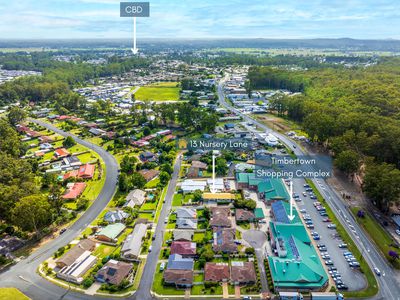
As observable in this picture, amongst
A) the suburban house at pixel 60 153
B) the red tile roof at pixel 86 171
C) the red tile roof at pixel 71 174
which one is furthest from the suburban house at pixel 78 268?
the suburban house at pixel 60 153

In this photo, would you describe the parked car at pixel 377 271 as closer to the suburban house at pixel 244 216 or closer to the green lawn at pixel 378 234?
the green lawn at pixel 378 234

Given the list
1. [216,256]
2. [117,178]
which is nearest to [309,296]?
[216,256]

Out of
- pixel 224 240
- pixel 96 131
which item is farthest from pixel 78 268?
pixel 96 131

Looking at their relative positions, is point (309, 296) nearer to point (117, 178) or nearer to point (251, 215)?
point (251, 215)

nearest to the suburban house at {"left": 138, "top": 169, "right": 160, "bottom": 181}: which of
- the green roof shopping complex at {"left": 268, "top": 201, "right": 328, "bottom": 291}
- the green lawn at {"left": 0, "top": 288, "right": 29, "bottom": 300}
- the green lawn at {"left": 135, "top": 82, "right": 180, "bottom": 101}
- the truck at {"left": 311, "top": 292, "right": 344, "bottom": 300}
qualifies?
the green roof shopping complex at {"left": 268, "top": 201, "right": 328, "bottom": 291}

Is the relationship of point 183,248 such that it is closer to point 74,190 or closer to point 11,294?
point 11,294

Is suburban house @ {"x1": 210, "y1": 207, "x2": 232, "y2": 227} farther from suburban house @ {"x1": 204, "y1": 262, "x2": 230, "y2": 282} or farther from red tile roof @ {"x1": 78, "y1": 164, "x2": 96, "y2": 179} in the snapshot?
red tile roof @ {"x1": 78, "y1": 164, "x2": 96, "y2": 179}
